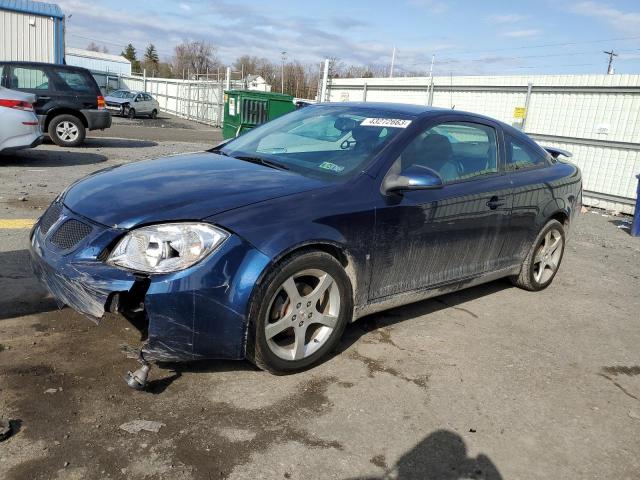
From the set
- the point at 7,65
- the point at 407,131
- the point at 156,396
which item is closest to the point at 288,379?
the point at 156,396

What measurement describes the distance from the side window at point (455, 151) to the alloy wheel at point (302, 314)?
1.02 meters

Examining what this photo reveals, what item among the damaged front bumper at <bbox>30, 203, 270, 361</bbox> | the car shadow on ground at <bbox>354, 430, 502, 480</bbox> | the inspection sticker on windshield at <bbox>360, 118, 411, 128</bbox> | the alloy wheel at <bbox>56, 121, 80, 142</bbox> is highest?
the inspection sticker on windshield at <bbox>360, 118, 411, 128</bbox>

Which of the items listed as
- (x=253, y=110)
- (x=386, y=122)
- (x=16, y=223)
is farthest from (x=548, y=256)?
(x=253, y=110)

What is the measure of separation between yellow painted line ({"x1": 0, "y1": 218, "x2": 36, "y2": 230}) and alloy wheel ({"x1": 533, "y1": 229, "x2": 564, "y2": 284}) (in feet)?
17.0

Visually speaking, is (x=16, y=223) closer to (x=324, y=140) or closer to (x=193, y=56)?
(x=324, y=140)

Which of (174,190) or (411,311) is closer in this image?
(174,190)

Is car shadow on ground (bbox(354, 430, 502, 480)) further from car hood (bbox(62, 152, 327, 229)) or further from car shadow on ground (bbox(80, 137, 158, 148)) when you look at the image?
car shadow on ground (bbox(80, 137, 158, 148))

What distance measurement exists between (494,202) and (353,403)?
2.07 meters

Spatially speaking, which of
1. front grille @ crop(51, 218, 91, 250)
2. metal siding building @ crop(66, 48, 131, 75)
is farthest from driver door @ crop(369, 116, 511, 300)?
metal siding building @ crop(66, 48, 131, 75)

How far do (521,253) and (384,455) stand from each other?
9.36 feet

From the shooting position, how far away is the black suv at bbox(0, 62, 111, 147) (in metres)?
12.3

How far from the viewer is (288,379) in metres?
3.28

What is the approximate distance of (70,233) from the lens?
10.1 ft

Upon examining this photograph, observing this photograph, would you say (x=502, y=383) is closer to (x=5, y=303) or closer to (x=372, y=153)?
(x=372, y=153)
